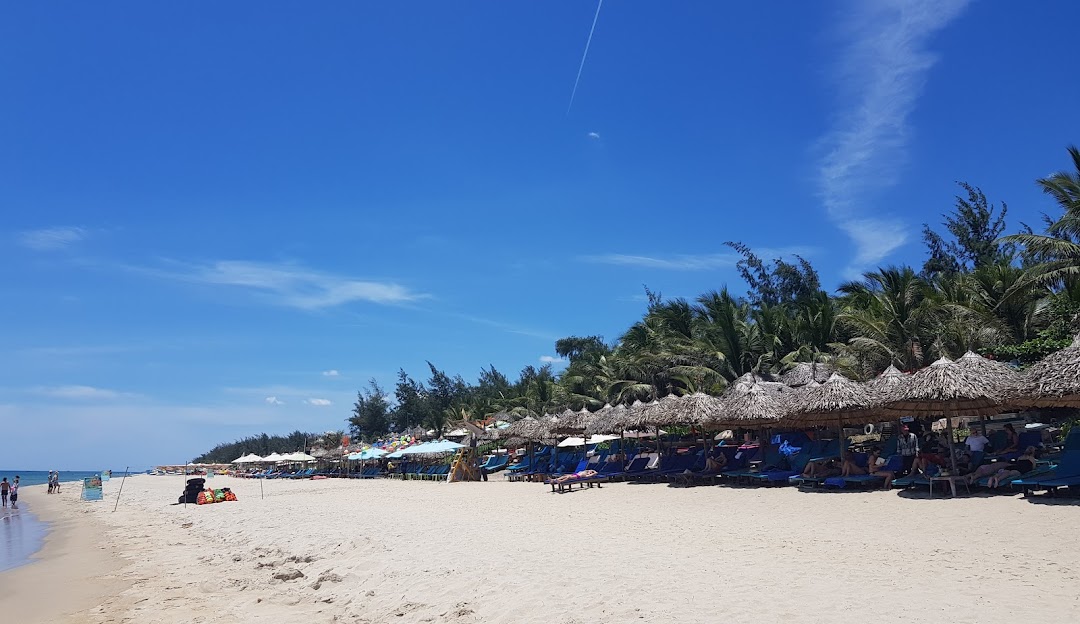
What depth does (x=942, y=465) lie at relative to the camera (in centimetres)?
1207

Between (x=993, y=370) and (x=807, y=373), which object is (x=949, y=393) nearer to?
→ (x=993, y=370)

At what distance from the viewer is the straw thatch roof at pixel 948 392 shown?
36.0 feet

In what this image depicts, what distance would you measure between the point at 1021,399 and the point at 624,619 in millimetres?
8950

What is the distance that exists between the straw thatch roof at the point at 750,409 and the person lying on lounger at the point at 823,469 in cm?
114

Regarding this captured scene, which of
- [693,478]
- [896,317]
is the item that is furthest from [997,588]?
[896,317]

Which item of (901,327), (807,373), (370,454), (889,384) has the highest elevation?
(901,327)

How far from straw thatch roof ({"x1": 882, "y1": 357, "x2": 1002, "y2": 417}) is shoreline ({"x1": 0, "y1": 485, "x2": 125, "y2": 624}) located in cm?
1215

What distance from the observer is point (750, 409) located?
49.4 ft

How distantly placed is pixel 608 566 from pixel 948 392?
23.1 ft

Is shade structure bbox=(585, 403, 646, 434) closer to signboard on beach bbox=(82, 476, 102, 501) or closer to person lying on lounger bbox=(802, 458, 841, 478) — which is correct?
person lying on lounger bbox=(802, 458, 841, 478)

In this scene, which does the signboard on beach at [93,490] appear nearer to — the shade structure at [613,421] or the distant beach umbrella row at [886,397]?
the shade structure at [613,421]

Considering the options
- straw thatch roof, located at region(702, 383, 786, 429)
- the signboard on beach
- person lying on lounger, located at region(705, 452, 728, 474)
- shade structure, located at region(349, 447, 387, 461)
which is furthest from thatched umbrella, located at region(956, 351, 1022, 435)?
the signboard on beach

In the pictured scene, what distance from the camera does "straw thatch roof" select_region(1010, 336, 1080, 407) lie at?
31.3ft

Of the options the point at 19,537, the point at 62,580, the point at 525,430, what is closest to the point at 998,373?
the point at 62,580
